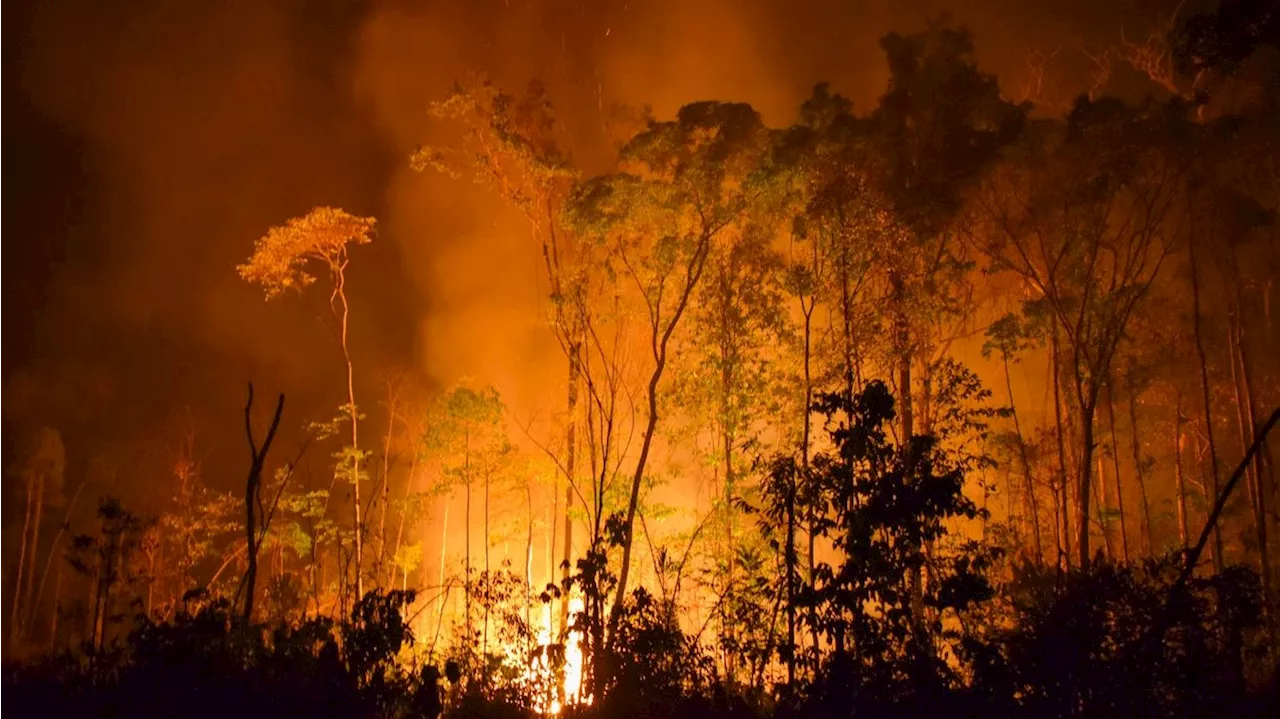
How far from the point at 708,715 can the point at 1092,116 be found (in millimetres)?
10814

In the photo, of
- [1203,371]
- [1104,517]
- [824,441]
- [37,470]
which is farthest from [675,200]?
[37,470]

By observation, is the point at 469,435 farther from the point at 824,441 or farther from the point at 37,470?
the point at 37,470

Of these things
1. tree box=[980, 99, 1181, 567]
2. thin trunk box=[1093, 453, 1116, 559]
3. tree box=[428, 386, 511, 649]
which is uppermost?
tree box=[980, 99, 1181, 567]

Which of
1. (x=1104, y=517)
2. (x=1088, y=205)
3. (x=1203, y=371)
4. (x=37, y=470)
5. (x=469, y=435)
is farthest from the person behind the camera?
(x=37, y=470)

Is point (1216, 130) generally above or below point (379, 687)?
above

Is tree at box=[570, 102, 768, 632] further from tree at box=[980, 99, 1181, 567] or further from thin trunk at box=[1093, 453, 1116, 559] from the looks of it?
thin trunk at box=[1093, 453, 1116, 559]

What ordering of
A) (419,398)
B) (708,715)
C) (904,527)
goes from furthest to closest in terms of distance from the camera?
(419,398) → (708,715) → (904,527)

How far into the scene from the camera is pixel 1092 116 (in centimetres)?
1244

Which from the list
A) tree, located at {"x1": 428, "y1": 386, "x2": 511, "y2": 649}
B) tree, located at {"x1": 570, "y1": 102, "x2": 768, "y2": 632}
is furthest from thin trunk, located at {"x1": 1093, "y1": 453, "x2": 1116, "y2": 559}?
tree, located at {"x1": 428, "y1": 386, "x2": 511, "y2": 649}

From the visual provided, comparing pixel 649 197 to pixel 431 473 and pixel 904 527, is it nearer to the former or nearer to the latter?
pixel 904 527

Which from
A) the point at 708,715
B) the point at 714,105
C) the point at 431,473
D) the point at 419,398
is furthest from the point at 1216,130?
the point at 419,398

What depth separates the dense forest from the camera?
22.4 ft

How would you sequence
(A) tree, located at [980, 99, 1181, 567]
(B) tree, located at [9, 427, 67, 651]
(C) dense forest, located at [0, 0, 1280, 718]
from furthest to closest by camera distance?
(B) tree, located at [9, 427, 67, 651] → (A) tree, located at [980, 99, 1181, 567] → (C) dense forest, located at [0, 0, 1280, 718]

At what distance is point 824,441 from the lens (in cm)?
1443
